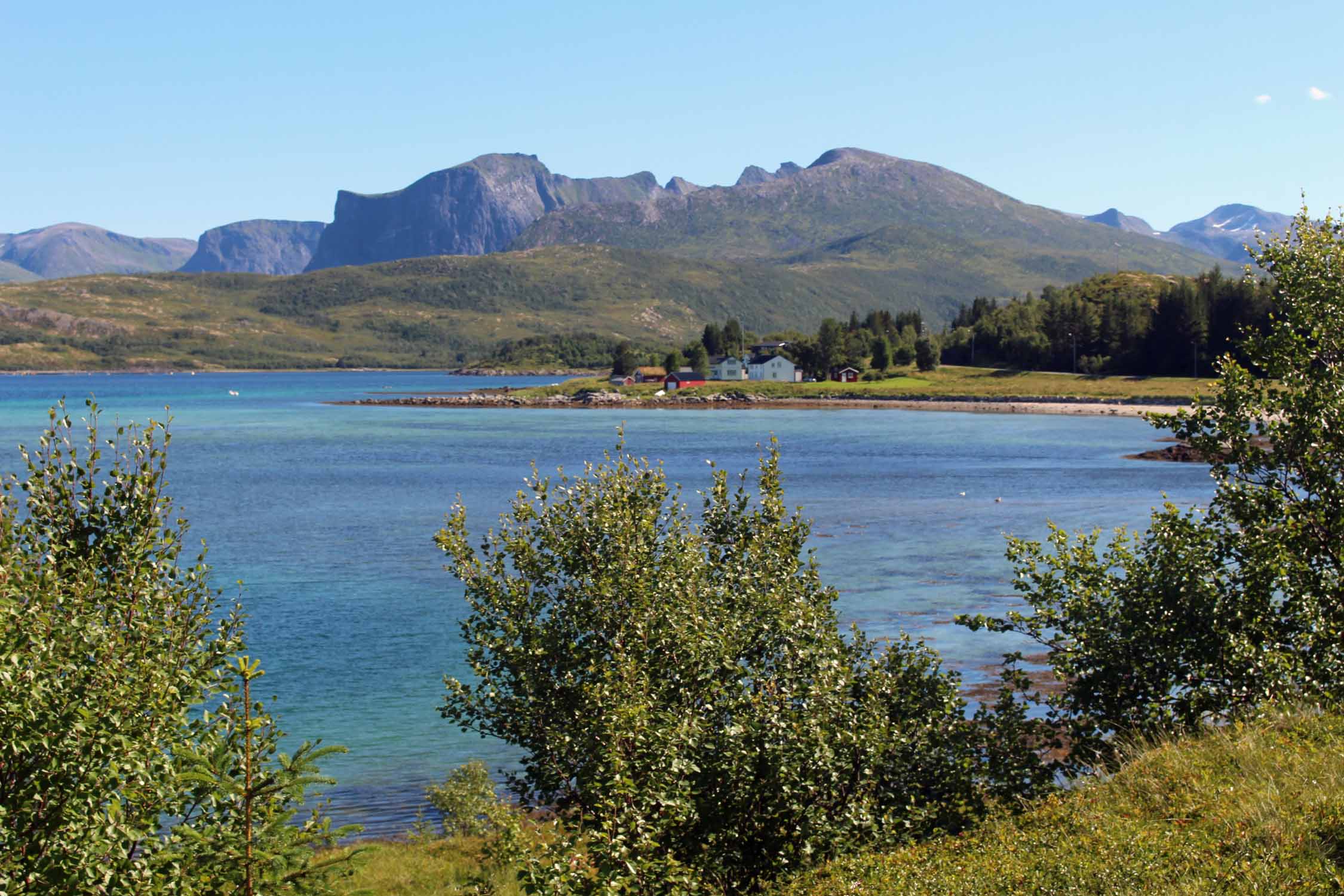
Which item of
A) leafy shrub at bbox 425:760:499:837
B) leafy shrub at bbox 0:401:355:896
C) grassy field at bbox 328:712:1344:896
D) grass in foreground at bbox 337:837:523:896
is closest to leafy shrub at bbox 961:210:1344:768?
grassy field at bbox 328:712:1344:896

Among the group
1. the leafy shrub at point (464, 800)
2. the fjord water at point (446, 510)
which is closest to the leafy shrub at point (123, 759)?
the leafy shrub at point (464, 800)

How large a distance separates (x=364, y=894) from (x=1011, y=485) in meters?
84.9

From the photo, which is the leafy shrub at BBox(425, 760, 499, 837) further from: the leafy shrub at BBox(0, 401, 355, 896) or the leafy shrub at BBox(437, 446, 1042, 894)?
the leafy shrub at BBox(0, 401, 355, 896)

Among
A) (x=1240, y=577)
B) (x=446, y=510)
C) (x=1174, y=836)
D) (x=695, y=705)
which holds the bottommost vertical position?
(x=446, y=510)

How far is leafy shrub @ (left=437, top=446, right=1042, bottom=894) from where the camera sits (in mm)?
14547

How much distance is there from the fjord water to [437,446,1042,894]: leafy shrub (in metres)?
12.7

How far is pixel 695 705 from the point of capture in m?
16.6

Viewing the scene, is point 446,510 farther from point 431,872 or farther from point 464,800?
point 431,872

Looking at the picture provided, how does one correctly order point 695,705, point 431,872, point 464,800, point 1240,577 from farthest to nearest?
point 464,800, point 431,872, point 1240,577, point 695,705

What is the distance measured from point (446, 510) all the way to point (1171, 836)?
70.9 meters

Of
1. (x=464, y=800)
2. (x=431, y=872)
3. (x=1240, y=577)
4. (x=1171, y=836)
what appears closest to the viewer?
(x=1171, y=836)

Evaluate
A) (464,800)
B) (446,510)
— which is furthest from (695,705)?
(446,510)

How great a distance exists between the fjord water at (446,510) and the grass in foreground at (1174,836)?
674 inches

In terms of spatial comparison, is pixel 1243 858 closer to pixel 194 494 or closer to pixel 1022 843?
pixel 1022 843
